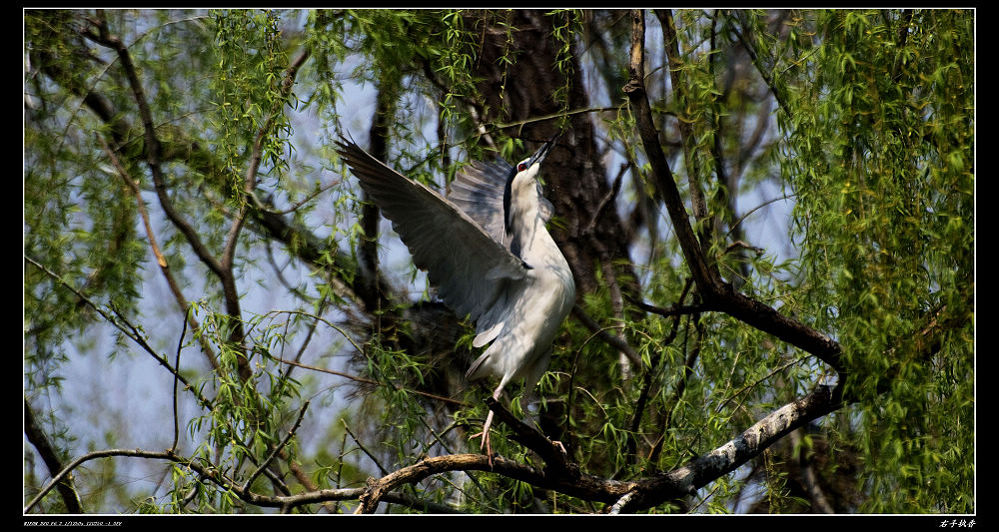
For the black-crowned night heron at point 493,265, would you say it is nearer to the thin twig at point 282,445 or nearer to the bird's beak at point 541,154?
the bird's beak at point 541,154

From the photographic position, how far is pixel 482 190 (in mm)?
3648

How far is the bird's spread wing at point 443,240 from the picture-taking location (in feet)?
9.28

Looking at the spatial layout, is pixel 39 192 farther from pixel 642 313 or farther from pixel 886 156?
pixel 886 156

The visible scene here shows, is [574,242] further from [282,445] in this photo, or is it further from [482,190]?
[282,445]

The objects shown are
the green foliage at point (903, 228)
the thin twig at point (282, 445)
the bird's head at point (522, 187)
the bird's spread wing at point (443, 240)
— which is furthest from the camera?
the bird's head at point (522, 187)

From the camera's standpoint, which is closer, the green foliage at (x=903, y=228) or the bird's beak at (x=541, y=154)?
the green foliage at (x=903, y=228)

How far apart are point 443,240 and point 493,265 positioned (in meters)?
0.17

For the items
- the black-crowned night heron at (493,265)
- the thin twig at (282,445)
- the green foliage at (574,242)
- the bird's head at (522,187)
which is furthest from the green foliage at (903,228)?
the thin twig at (282,445)

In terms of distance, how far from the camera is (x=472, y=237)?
290 cm

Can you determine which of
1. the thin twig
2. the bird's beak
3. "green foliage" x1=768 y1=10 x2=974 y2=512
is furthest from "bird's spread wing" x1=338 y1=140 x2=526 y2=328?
"green foliage" x1=768 y1=10 x2=974 y2=512

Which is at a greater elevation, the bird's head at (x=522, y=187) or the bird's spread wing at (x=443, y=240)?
the bird's head at (x=522, y=187)

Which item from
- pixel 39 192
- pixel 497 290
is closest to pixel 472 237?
pixel 497 290

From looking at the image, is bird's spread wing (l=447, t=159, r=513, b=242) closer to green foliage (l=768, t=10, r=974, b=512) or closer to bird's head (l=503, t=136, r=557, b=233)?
bird's head (l=503, t=136, r=557, b=233)

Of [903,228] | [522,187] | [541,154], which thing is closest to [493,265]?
[522,187]
